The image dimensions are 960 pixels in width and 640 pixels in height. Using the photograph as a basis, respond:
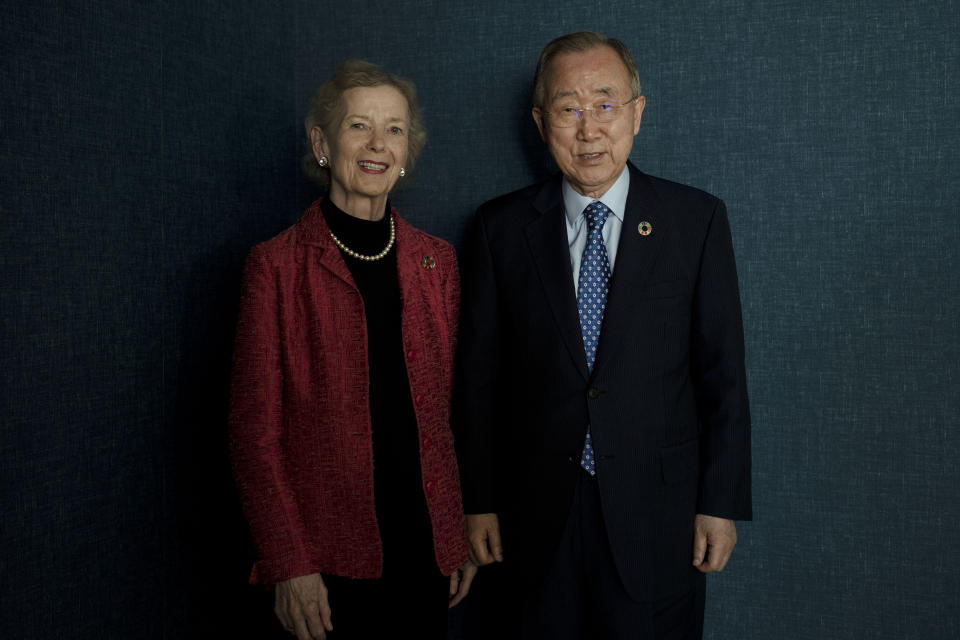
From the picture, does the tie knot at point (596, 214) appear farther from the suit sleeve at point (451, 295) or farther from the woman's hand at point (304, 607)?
the woman's hand at point (304, 607)

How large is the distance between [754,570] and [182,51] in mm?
2096

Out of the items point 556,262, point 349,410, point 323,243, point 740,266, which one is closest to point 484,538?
point 349,410

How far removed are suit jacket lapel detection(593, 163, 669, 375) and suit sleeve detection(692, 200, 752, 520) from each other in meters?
0.13

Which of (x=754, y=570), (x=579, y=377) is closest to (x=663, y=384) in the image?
(x=579, y=377)

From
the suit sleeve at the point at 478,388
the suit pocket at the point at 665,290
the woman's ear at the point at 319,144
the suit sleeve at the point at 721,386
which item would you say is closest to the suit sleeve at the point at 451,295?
the suit sleeve at the point at 478,388

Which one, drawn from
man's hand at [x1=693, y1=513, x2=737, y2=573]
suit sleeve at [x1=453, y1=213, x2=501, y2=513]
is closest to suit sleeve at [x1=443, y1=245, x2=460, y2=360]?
suit sleeve at [x1=453, y1=213, x2=501, y2=513]

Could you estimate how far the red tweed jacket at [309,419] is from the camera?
1.53 metres

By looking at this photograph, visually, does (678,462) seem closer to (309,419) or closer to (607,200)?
(607,200)

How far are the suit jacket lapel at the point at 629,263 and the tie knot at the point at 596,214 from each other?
53mm

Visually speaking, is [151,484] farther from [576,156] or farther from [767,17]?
[767,17]

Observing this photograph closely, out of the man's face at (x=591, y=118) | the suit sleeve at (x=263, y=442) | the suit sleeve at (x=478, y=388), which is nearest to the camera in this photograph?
the suit sleeve at (x=263, y=442)

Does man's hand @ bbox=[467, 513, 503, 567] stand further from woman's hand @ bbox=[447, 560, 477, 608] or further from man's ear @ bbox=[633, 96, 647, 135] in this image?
man's ear @ bbox=[633, 96, 647, 135]

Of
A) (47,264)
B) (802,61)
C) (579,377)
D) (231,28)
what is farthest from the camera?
(231,28)

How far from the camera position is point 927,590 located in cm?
182
